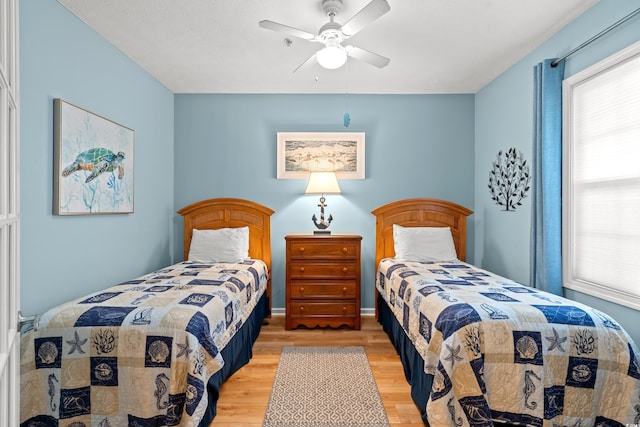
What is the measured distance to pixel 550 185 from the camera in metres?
2.55

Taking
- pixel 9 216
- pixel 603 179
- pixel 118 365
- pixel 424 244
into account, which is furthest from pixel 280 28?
pixel 424 244

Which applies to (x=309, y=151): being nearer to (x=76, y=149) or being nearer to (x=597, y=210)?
(x=76, y=149)

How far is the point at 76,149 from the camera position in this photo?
2408 mm

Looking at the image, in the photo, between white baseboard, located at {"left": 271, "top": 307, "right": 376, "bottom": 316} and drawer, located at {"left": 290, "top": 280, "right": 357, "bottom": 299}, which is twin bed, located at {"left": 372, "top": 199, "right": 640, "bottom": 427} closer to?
Result: drawer, located at {"left": 290, "top": 280, "right": 357, "bottom": 299}

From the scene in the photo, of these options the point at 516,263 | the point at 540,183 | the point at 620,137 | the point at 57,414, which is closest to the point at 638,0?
the point at 620,137

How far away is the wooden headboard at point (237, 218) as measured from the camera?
12.8ft

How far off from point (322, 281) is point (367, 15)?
2368 mm

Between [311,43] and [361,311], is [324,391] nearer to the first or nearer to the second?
[361,311]

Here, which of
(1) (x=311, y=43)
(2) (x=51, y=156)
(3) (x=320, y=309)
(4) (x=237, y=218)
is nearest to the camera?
(2) (x=51, y=156)

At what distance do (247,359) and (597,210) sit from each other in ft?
8.92

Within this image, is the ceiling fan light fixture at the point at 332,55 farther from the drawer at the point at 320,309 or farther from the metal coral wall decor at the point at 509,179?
the drawer at the point at 320,309

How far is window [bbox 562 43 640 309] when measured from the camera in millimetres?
2062

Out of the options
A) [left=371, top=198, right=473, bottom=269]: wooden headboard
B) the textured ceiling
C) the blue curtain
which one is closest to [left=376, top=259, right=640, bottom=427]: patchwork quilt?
the blue curtain

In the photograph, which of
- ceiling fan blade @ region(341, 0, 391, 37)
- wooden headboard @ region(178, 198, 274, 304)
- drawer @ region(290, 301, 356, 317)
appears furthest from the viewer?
wooden headboard @ region(178, 198, 274, 304)
